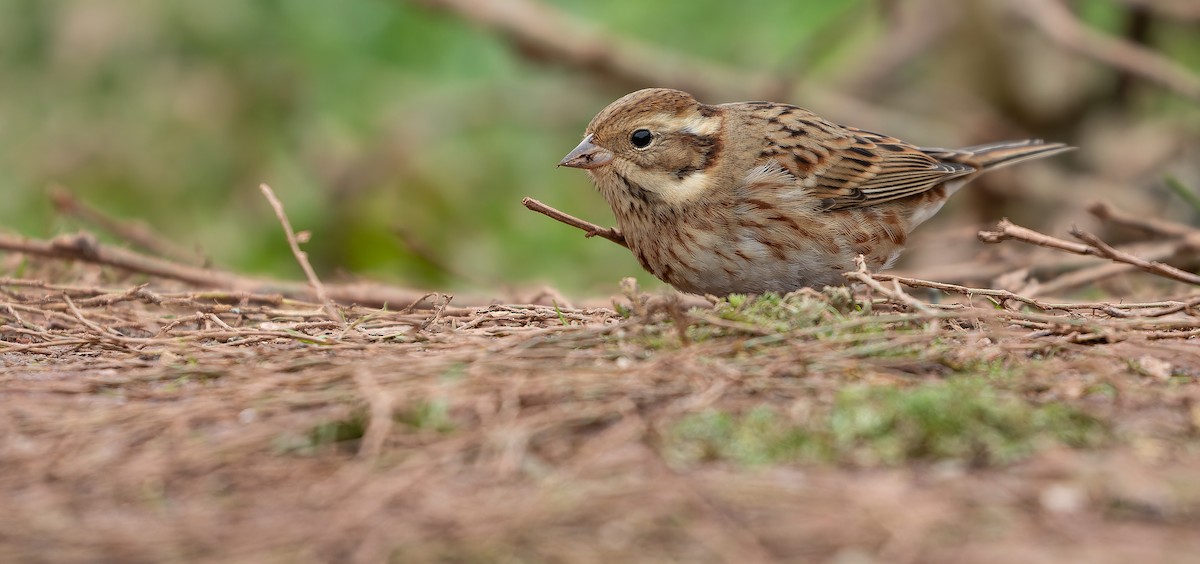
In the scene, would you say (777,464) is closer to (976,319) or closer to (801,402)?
(801,402)

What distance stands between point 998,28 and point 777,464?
8.36m

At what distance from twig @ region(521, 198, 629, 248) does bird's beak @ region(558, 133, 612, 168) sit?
0.74 ft

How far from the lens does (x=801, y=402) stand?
3.31m

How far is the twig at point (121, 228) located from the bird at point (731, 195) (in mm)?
2390

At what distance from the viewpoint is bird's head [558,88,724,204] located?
5.18 meters

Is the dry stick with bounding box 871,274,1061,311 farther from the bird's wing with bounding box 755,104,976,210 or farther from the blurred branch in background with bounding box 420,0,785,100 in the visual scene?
the blurred branch in background with bounding box 420,0,785,100

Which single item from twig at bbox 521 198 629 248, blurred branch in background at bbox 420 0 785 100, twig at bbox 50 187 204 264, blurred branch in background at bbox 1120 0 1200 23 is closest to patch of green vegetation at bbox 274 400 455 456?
twig at bbox 521 198 629 248

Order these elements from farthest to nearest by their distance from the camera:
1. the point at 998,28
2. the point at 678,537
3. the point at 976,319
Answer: the point at 998,28 < the point at 976,319 < the point at 678,537

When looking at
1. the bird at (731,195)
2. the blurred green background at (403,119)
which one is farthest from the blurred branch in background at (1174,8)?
the bird at (731,195)

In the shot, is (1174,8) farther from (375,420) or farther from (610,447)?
(375,420)

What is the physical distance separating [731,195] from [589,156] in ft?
1.99

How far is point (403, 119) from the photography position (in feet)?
34.3

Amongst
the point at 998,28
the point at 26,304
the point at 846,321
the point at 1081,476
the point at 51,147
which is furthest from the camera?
the point at 998,28

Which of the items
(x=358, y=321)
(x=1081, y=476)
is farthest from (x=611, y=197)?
(x=1081, y=476)
